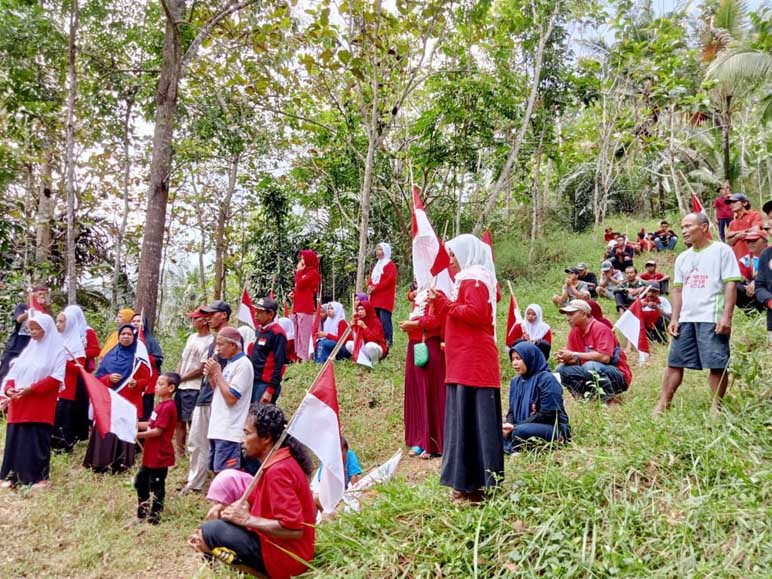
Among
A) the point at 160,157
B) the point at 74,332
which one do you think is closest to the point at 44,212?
the point at 160,157

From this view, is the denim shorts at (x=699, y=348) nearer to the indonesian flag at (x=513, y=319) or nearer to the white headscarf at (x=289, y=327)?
the indonesian flag at (x=513, y=319)

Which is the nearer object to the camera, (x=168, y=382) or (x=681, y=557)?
(x=681, y=557)

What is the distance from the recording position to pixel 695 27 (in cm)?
1909

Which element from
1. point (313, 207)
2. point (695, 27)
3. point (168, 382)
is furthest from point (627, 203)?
point (168, 382)

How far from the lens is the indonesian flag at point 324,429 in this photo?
3.55 m

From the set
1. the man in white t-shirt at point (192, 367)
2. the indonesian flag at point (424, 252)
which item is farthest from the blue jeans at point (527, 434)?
the man in white t-shirt at point (192, 367)

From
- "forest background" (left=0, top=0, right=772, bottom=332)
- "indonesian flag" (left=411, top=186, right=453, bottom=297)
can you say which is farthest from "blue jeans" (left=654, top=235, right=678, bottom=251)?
"indonesian flag" (left=411, top=186, right=453, bottom=297)

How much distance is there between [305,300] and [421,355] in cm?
430

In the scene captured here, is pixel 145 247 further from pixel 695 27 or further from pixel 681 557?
pixel 695 27

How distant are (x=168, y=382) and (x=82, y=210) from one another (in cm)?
1027

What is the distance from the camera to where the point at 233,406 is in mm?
5184

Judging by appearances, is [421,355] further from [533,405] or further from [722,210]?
[722,210]

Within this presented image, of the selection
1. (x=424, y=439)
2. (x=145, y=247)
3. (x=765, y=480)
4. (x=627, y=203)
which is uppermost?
(x=627, y=203)

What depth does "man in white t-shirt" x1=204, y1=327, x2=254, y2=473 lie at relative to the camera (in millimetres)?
5105
